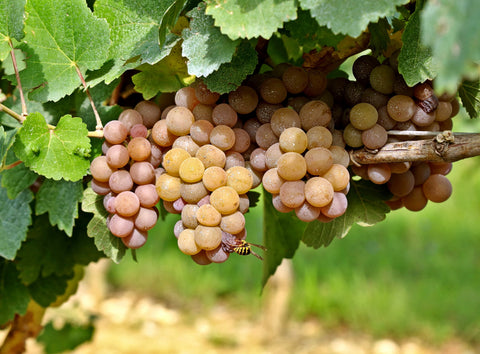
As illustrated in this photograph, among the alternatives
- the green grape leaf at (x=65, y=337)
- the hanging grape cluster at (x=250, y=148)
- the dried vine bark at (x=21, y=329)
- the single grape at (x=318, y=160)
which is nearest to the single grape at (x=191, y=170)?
the hanging grape cluster at (x=250, y=148)

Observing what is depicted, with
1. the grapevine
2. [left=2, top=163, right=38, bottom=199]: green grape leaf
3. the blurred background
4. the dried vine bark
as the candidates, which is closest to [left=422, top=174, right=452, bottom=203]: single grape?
the grapevine

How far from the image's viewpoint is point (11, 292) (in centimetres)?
81

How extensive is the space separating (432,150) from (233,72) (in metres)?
0.20

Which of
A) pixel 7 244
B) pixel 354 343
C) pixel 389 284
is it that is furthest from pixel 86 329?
pixel 389 284

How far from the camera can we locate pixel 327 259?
3.51m

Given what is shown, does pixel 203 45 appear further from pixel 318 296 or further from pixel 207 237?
pixel 318 296

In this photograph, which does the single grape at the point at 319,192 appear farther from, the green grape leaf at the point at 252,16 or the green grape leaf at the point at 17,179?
the green grape leaf at the point at 17,179

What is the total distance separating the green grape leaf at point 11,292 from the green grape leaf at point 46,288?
16 millimetres

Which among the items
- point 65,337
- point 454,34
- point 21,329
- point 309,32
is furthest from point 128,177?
point 65,337

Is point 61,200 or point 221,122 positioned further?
point 61,200

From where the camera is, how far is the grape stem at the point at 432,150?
17.9 inches

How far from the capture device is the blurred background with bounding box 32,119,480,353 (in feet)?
9.79

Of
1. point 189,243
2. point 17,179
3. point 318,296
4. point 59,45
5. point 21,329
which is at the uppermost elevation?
point 59,45

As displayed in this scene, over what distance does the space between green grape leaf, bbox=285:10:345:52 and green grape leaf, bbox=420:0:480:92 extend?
23 cm
